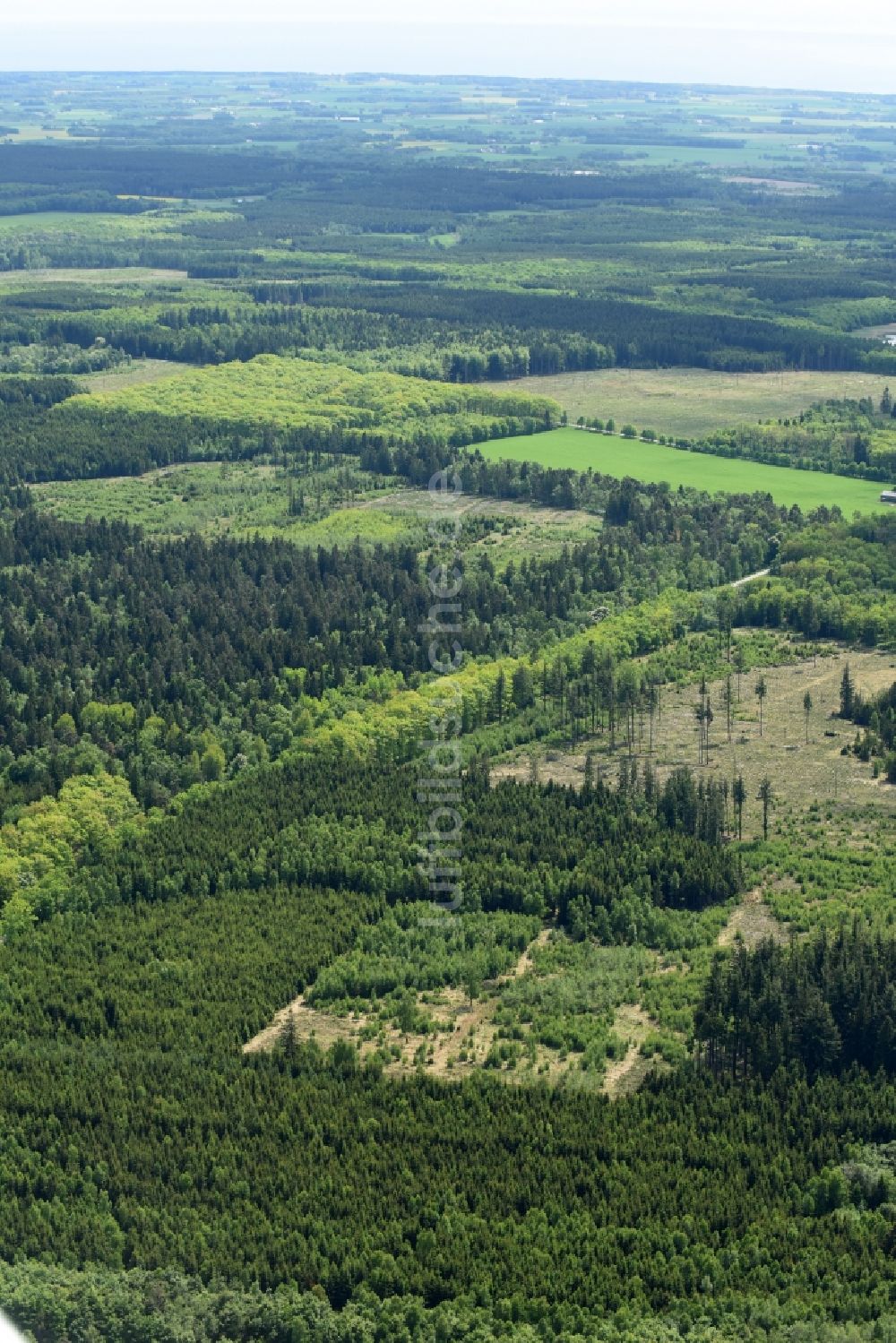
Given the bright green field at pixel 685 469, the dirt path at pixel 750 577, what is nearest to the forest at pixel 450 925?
the dirt path at pixel 750 577

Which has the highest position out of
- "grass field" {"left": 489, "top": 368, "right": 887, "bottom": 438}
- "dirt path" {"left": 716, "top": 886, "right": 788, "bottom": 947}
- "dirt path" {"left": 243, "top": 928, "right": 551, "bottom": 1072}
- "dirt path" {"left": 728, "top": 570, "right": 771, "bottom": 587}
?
"dirt path" {"left": 716, "top": 886, "right": 788, "bottom": 947}

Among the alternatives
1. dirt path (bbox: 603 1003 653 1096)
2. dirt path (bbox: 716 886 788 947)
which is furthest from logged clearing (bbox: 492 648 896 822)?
dirt path (bbox: 603 1003 653 1096)

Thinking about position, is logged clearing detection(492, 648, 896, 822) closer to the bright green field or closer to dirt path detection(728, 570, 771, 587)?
dirt path detection(728, 570, 771, 587)

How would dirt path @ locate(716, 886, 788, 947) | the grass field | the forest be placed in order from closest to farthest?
the forest
dirt path @ locate(716, 886, 788, 947)
the grass field

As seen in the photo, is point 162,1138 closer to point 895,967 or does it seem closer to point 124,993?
point 124,993

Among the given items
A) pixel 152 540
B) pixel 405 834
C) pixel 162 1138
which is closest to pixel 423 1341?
pixel 162 1138

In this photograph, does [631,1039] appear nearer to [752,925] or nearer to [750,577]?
[752,925]

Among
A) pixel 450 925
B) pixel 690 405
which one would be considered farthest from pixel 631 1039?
pixel 690 405
